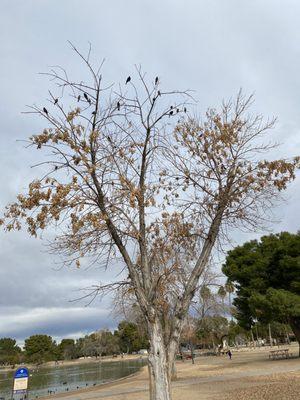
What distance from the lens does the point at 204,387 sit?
863 inches

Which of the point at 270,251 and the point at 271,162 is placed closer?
the point at 271,162

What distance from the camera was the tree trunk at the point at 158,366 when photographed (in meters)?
8.51

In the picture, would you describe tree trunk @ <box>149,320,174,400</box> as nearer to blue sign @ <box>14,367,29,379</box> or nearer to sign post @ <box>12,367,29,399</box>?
sign post @ <box>12,367,29,399</box>

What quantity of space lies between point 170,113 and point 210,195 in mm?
2402

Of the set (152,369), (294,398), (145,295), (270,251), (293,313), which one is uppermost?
(270,251)

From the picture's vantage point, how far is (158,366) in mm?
8570

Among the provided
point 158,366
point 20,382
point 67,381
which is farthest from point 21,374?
point 67,381

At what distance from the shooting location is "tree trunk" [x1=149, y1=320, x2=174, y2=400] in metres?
8.51

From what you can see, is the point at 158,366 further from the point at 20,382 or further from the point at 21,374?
the point at 21,374

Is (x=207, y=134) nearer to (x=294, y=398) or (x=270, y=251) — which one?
(x=294, y=398)

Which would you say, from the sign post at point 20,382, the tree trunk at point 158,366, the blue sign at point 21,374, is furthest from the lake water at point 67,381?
the tree trunk at point 158,366

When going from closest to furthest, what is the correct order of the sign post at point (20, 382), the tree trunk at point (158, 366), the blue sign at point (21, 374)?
the tree trunk at point (158, 366) → the sign post at point (20, 382) → the blue sign at point (21, 374)

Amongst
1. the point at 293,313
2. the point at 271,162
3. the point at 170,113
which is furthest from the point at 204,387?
the point at 170,113

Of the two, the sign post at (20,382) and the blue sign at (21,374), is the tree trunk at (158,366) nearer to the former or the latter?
the sign post at (20,382)
